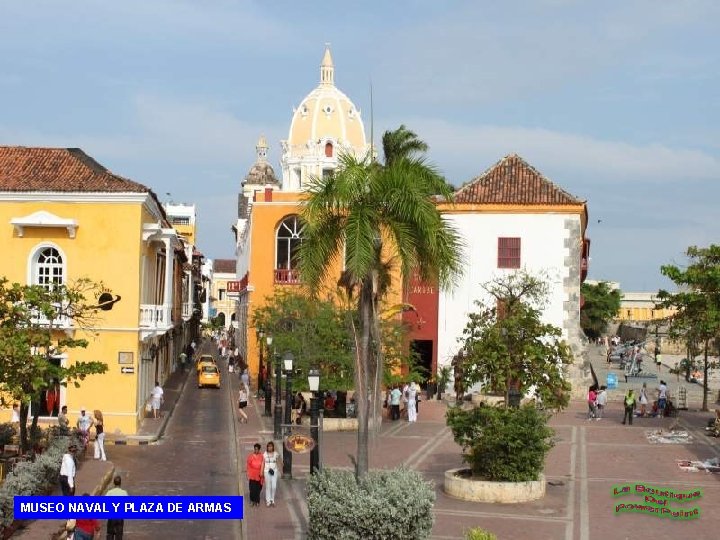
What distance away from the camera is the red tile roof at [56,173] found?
27578 millimetres

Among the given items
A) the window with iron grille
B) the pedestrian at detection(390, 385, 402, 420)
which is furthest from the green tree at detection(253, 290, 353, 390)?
the window with iron grille

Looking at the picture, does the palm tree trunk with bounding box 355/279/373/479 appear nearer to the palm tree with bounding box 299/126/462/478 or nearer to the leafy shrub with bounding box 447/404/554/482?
the palm tree with bounding box 299/126/462/478

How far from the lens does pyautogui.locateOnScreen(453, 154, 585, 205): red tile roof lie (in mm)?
39781

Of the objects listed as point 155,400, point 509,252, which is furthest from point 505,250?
point 155,400

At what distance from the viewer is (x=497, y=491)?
18406mm

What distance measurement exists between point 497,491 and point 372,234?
6.97m

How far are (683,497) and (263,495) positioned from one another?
308 inches

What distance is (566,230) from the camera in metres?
39.3

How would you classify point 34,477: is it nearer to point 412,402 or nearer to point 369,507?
point 369,507

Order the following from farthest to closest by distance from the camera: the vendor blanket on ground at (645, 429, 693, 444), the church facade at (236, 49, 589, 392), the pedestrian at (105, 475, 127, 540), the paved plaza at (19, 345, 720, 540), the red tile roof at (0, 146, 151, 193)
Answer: the church facade at (236, 49, 589, 392)
the red tile roof at (0, 146, 151, 193)
the vendor blanket on ground at (645, 429, 693, 444)
the paved plaza at (19, 345, 720, 540)
the pedestrian at (105, 475, 127, 540)

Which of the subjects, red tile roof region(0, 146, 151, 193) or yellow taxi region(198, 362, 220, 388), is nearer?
red tile roof region(0, 146, 151, 193)

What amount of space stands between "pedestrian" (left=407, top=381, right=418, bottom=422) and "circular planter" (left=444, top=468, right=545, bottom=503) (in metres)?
12.6

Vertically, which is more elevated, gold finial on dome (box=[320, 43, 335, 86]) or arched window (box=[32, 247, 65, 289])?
gold finial on dome (box=[320, 43, 335, 86])

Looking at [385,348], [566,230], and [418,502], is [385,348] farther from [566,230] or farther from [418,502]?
[418,502]
